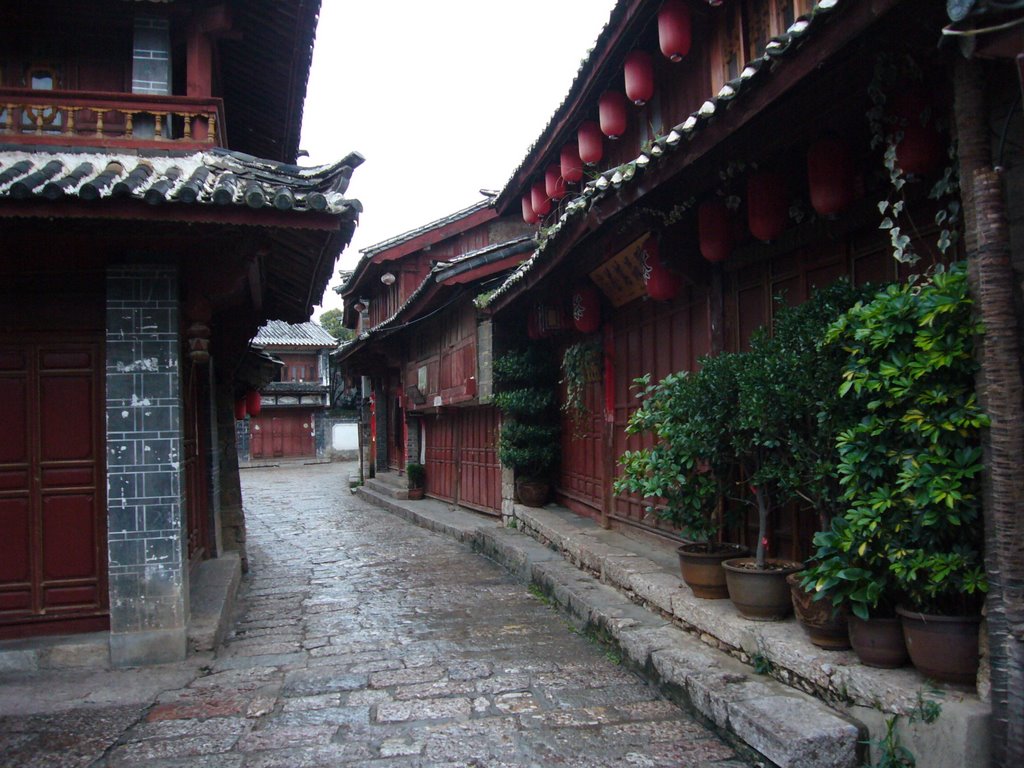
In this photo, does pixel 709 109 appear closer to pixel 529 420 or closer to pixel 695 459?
pixel 695 459

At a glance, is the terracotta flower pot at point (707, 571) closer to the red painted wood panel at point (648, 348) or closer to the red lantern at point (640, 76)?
the red painted wood panel at point (648, 348)

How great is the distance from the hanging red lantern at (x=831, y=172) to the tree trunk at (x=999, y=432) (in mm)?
1316

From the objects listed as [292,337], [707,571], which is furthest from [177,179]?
[292,337]

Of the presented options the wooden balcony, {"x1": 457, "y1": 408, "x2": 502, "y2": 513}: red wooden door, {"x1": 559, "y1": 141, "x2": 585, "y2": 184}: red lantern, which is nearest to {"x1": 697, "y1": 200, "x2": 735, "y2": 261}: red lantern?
the wooden balcony

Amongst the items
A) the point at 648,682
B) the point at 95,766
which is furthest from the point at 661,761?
the point at 95,766

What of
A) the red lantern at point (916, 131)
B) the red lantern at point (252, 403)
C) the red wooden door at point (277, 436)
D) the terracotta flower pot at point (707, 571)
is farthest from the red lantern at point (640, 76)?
the red wooden door at point (277, 436)

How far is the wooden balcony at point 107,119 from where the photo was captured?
602cm

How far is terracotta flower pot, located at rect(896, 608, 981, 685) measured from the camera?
328cm

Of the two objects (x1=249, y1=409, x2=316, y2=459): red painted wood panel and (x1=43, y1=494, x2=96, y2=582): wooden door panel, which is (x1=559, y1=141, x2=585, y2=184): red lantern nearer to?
(x1=43, y1=494, x2=96, y2=582): wooden door panel

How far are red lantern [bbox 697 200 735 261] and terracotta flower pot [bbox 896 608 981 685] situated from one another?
10.3 ft

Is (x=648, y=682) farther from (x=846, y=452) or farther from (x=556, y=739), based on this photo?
(x=846, y=452)

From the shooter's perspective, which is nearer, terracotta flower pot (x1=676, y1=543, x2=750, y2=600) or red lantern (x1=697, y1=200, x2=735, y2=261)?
terracotta flower pot (x1=676, y1=543, x2=750, y2=600)

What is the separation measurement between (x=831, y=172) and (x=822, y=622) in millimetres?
2509

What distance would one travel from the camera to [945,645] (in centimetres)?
332
